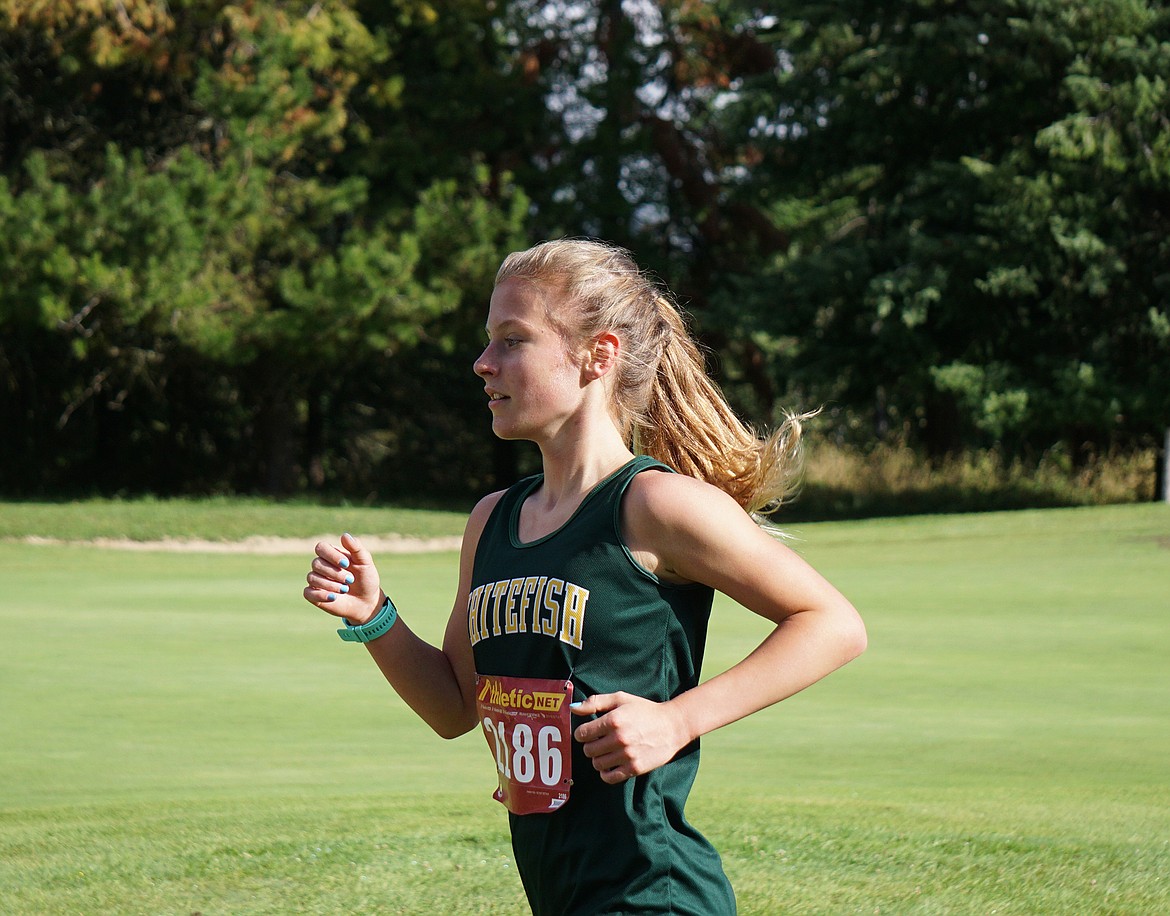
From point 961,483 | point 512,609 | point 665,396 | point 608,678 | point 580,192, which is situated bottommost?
point 961,483

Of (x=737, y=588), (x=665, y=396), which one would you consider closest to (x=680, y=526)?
(x=737, y=588)

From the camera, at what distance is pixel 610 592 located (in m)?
2.58

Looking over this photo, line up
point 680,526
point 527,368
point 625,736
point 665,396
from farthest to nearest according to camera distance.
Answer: point 665,396 → point 527,368 → point 680,526 → point 625,736

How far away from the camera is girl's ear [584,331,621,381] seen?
281cm

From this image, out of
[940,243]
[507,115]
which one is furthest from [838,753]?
[507,115]

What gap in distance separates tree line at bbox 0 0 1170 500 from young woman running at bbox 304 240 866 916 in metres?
22.5

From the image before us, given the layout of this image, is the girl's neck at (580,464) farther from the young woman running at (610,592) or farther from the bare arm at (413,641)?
the bare arm at (413,641)

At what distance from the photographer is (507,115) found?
2991 cm

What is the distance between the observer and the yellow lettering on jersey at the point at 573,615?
257 cm

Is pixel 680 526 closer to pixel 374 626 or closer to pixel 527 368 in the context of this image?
pixel 527 368

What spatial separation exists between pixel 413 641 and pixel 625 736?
31.6 inches

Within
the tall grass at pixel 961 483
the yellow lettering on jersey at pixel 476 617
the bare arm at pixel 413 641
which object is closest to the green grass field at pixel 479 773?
the bare arm at pixel 413 641

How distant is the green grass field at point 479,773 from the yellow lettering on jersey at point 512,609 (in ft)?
6.81

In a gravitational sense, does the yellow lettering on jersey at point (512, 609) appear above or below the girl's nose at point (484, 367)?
below
